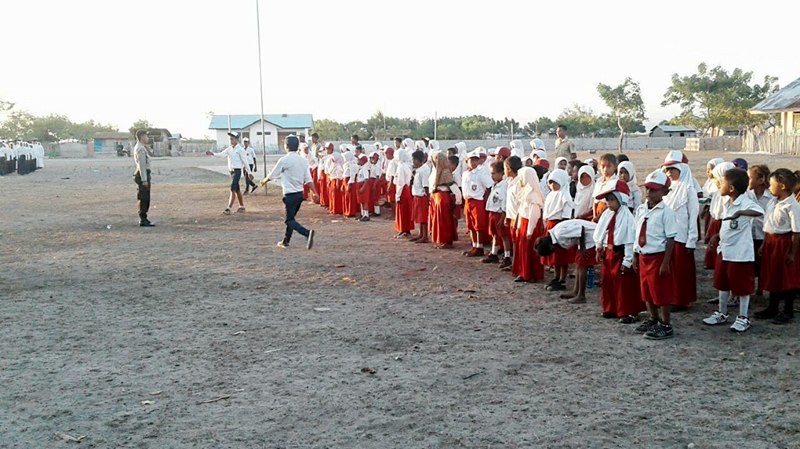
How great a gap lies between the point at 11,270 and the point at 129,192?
15166 millimetres

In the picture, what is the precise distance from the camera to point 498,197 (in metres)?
9.59

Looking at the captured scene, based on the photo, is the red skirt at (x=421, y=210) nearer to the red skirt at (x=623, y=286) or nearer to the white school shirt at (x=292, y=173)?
the white school shirt at (x=292, y=173)

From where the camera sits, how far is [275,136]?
82000mm

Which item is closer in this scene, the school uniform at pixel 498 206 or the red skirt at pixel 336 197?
the school uniform at pixel 498 206

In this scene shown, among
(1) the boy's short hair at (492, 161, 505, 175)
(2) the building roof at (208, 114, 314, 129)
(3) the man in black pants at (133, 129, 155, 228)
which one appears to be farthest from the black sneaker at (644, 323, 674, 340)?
(2) the building roof at (208, 114, 314, 129)

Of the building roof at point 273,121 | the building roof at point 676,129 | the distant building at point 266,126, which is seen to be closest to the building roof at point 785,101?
the building roof at point 676,129

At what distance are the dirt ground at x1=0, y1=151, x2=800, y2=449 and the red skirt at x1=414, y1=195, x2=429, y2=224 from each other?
7.05 ft

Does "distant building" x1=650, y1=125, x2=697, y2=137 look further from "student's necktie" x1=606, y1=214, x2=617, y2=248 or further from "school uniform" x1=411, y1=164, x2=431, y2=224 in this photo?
"student's necktie" x1=606, y1=214, x2=617, y2=248

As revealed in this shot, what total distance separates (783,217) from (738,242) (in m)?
0.68

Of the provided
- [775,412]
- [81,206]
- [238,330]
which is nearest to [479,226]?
[238,330]

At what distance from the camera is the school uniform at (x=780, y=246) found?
21.7 feet

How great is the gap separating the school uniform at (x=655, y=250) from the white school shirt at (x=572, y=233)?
1.02m

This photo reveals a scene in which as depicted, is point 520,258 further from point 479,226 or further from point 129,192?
point 129,192

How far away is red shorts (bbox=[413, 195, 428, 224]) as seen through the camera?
12.1 metres
